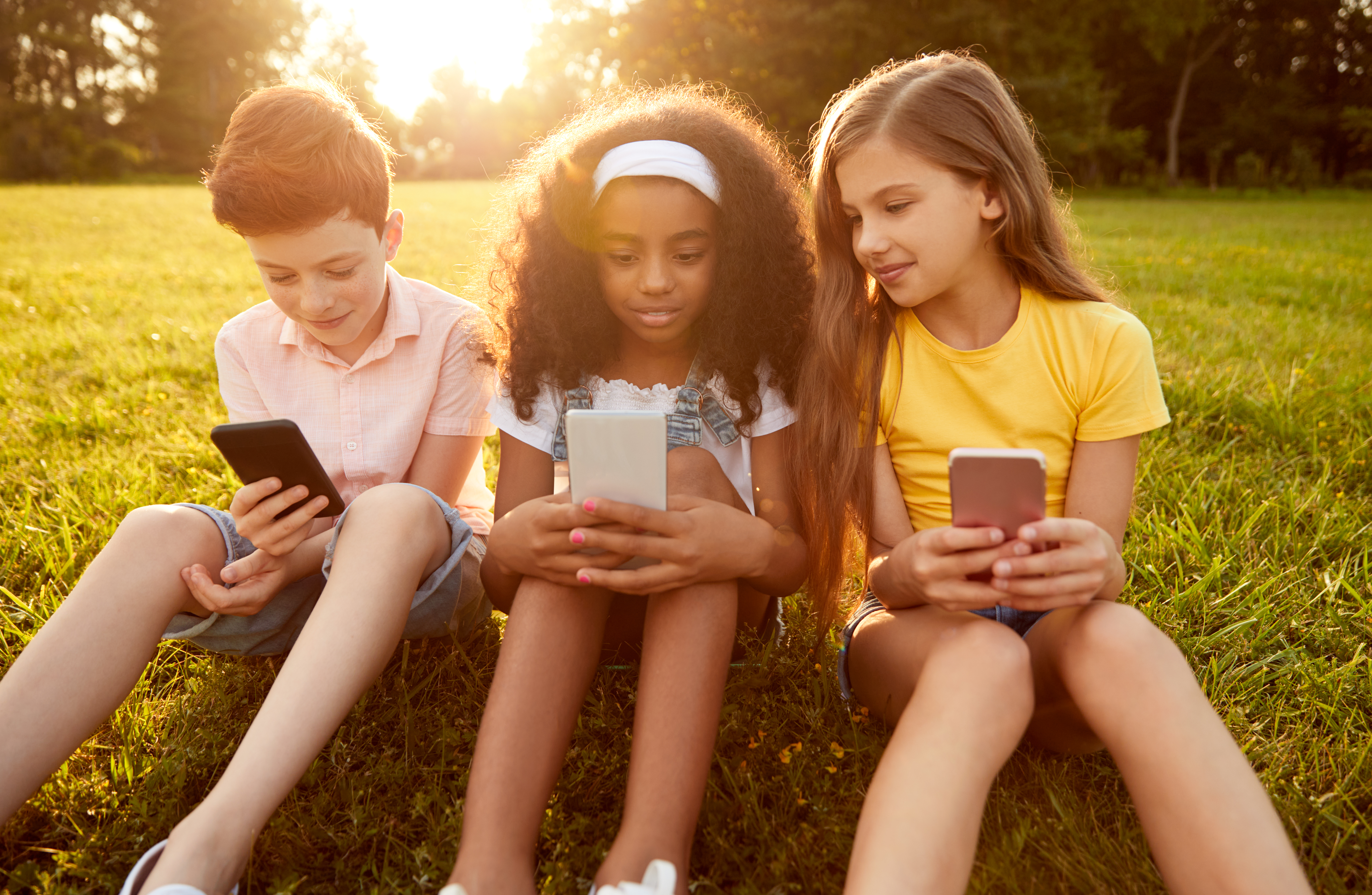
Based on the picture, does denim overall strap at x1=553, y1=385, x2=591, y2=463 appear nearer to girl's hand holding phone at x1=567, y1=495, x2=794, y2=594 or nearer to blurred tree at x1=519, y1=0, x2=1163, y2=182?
girl's hand holding phone at x1=567, y1=495, x2=794, y2=594

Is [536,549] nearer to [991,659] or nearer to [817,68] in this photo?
[991,659]

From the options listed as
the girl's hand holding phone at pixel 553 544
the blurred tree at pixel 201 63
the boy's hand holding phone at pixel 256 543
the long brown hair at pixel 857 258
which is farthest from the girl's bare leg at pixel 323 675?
the blurred tree at pixel 201 63

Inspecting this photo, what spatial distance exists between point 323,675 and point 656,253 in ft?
3.64

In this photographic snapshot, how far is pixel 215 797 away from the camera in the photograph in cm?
143

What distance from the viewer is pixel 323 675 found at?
157 centimetres

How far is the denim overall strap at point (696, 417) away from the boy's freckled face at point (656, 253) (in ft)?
0.43

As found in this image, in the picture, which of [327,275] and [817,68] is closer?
[327,275]

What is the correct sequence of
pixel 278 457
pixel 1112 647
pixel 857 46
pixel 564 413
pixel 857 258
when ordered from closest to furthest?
pixel 1112 647 < pixel 278 457 < pixel 857 258 < pixel 564 413 < pixel 857 46

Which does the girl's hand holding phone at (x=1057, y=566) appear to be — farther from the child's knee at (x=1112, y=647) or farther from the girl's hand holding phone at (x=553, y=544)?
the girl's hand holding phone at (x=553, y=544)

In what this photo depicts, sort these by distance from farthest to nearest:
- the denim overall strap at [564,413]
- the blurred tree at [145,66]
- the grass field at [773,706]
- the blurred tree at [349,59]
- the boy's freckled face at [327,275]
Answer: the blurred tree at [349,59], the blurred tree at [145,66], the denim overall strap at [564,413], the boy's freckled face at [327,275], the grass field at [773,706]

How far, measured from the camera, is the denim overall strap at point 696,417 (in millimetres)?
2037

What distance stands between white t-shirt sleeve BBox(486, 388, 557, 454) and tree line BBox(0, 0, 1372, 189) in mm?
13729

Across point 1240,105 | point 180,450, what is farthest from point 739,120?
point 1240,105

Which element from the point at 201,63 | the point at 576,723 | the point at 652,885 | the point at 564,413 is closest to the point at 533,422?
the point at 564,413
